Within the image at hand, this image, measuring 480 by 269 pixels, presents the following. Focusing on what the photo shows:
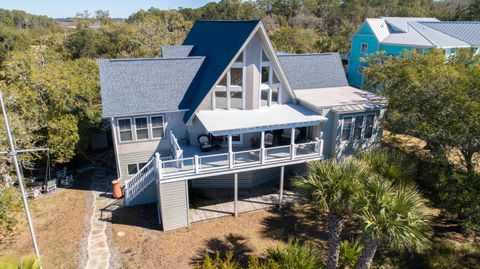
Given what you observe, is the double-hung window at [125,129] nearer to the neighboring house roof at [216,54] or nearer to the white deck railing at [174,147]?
the white deck railing at [174,147]

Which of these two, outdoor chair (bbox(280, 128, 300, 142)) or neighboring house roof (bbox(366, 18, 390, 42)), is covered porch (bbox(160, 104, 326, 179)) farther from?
neighboring house roof (bbox(366, 18, 390, 42))

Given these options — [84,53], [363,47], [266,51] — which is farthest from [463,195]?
[84,53]

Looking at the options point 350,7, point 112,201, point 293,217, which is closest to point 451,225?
point 293,217

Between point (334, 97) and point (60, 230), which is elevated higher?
point (334, 97)

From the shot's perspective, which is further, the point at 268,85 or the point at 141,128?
the point at 268,85

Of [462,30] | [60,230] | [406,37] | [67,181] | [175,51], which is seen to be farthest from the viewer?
[462,30]

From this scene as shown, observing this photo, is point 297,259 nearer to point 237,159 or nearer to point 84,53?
point 237,159

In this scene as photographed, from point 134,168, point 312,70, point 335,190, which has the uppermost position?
point 312,70
